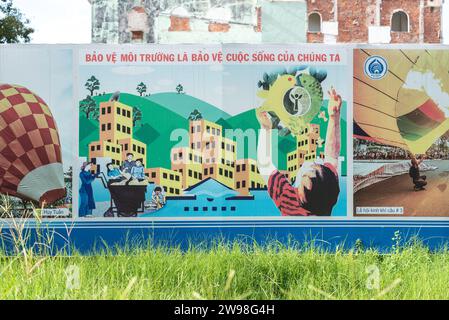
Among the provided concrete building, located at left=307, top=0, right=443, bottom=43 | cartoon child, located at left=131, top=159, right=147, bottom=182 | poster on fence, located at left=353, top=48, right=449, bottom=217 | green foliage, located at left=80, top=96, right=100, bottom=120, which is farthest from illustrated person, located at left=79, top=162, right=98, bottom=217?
concrete building, located at left=307, top=0, right=443, bottom=43

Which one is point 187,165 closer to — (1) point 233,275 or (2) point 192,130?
(2) point 192,130

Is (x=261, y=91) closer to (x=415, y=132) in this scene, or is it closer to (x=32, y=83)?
(x=415, y=132)

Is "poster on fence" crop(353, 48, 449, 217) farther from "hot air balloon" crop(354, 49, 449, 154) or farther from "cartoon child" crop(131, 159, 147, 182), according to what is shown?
"cartoon child" crop(131, 159, 147, 182)

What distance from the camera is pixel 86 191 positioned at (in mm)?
8055

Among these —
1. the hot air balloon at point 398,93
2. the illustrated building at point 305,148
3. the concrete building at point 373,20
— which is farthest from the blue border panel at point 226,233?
the concrete building at point 373,20

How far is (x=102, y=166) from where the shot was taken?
8.06 m

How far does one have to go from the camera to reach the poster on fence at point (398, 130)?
8.14 metres

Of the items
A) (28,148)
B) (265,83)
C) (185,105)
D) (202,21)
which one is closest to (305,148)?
(265,83)

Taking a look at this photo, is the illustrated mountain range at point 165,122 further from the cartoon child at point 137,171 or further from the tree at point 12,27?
the tree at point 12,27

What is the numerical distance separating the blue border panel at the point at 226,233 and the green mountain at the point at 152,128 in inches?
30.0

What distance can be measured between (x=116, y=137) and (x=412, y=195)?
Result: 342 cm

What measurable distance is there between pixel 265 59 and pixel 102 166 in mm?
2189
